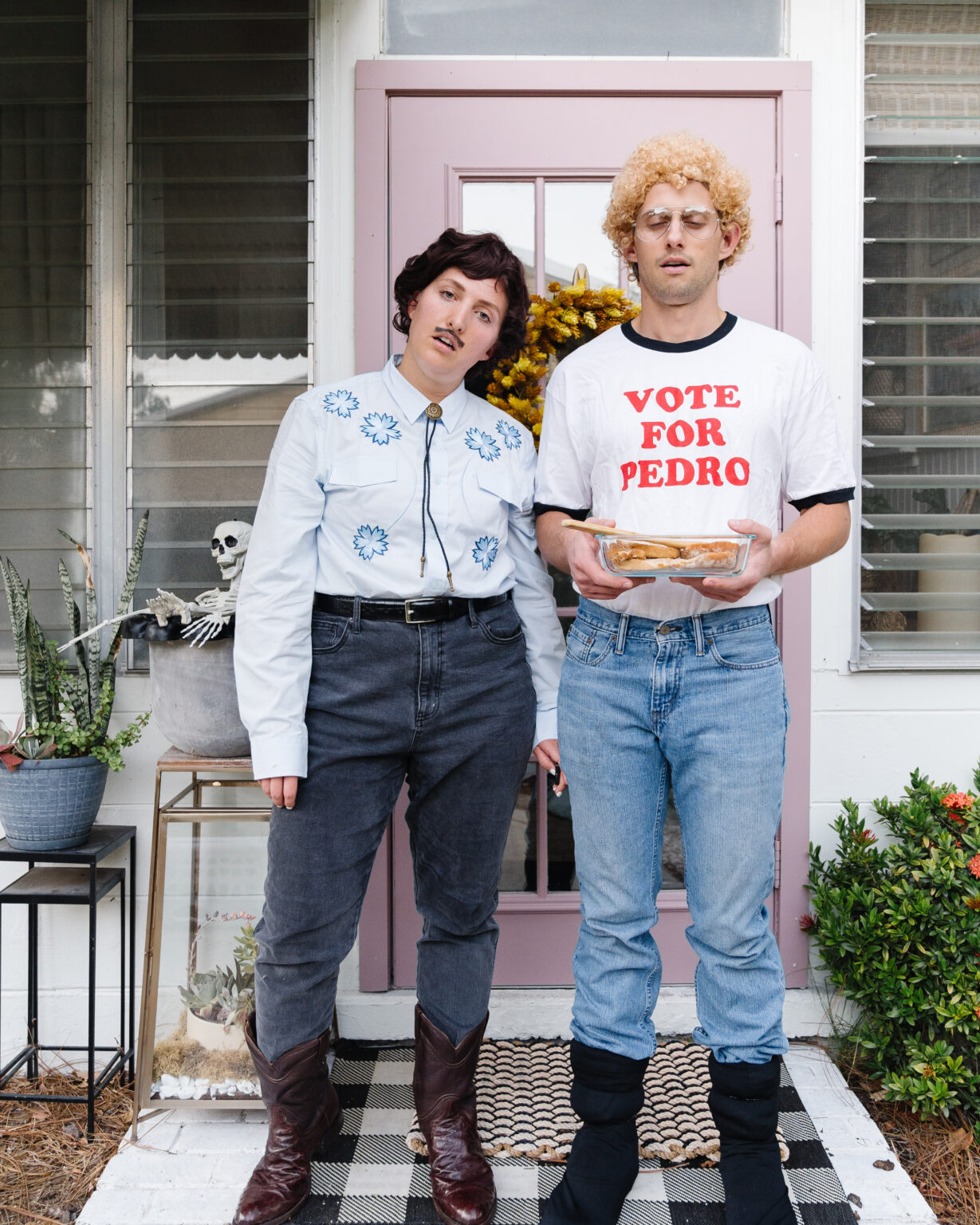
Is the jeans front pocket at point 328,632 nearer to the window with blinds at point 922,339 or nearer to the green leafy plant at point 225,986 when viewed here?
the green leafy plant at point 225,986

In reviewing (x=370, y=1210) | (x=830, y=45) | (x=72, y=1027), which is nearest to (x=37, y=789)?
(x=72, y=1027)

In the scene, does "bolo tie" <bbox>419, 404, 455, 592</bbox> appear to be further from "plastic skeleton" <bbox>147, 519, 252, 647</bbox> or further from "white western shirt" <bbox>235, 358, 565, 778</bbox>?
"plastic skeleton" <bbox>147, 519, 252, 647</bbox>

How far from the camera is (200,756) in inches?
84.5

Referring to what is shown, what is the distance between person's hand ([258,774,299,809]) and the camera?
1.75 m

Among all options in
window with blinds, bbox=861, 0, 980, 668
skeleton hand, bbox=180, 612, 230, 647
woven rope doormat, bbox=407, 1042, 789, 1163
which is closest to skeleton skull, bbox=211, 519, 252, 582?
skeleton hand, bbox=180, 612, 230, 647

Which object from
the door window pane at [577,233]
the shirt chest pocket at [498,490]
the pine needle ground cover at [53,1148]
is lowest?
the pine needle ground cover at [53,1148]

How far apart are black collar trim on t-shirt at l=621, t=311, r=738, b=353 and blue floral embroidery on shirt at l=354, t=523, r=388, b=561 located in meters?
0.60

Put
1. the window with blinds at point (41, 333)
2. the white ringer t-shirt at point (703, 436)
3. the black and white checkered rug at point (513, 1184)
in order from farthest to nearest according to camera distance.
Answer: the window with blinds at point (41, 333) → the black and white checkered rug at point (513, 1184) → the white ringer t-shirt at point (703, 436)

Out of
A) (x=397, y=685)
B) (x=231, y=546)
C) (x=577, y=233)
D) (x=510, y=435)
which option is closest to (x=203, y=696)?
(x=231, y=546)

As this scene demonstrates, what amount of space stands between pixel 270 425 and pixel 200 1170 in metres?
1.78

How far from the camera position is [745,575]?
1581mm

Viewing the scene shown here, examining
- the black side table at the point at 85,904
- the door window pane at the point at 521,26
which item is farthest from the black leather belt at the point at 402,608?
the door window pane at the point at 521,26

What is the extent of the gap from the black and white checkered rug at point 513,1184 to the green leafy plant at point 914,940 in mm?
297

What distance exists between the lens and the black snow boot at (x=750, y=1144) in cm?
172
